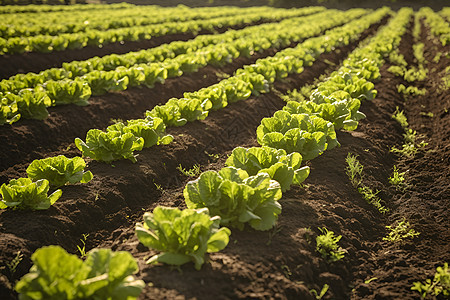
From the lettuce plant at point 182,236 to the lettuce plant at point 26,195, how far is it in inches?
63.8

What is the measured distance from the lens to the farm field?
3193 mm

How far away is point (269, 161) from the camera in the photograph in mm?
4434

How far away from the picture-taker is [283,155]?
14.7 ft

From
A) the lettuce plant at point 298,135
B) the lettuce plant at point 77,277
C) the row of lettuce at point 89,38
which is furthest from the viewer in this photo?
the row of lettuce at point 89,38

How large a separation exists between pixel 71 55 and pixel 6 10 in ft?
39.0

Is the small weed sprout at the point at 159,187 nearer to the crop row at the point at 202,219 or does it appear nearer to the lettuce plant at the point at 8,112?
the crop row at the point at 202,219

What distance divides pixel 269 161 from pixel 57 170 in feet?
8.31

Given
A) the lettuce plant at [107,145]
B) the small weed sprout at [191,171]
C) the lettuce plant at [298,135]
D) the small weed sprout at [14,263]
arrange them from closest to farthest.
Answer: the small weed sprout at [14,263], the lettuce plant at [298,135], the lettuce plant at [107,145], the small weed sprout at [191,171]

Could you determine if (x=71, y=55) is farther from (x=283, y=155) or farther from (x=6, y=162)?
(x=283, y=155)

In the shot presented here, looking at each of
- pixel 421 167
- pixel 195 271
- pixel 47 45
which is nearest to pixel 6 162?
pixel 195 271

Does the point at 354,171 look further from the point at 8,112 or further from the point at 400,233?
the point at 8,112

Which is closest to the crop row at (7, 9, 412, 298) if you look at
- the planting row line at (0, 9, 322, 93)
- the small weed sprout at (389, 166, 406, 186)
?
the small weed sprout at (389, 166, 406, 186)

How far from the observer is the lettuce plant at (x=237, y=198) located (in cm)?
366

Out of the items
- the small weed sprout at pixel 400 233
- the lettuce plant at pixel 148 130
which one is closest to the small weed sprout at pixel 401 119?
the small weed sprout at pixel 400 233
